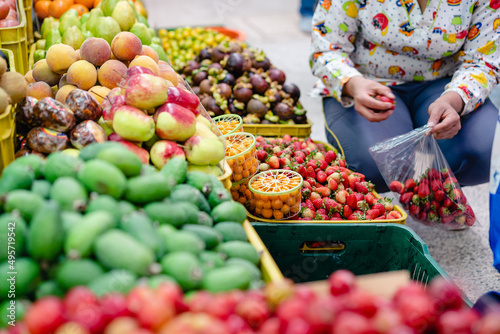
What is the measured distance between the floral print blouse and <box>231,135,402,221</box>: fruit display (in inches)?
14.7

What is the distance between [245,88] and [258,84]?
0.26ft

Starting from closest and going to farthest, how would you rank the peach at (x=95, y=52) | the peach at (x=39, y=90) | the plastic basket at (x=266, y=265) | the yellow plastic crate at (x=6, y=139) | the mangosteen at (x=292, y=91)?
the plastic basket at (x=266, y=265)
the yellow plastic crate at (x=6, y=139)
the peach at (x=39, y=90)
the peach at (x=95, y=52)
the mangosteen at (x=292, y=91)

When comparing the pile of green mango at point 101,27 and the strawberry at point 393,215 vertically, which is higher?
the pile of green mango at point 101,27

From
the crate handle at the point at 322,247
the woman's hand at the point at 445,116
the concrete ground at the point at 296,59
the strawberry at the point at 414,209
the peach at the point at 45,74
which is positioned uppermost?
the peach at the point at 45,74

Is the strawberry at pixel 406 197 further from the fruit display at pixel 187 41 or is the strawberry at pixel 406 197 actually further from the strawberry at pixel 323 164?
the fruit display at pixel 187 41

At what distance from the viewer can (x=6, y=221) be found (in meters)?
0.83

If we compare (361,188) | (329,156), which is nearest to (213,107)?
(329,156)

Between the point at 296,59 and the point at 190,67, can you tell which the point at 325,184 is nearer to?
the point at 190,67

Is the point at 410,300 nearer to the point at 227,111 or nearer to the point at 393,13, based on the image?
the point at 393,13

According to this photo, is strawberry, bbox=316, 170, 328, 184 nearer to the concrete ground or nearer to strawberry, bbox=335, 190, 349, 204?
strawberry, bbox=335, 190, 349, 204

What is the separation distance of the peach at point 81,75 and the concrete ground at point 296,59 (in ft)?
5.40

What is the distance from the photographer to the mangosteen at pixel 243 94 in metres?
2.43

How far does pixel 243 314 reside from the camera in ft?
2.41

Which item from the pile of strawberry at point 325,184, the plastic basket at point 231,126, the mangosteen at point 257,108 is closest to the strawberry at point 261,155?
the pile of strawberry at point 325,184
